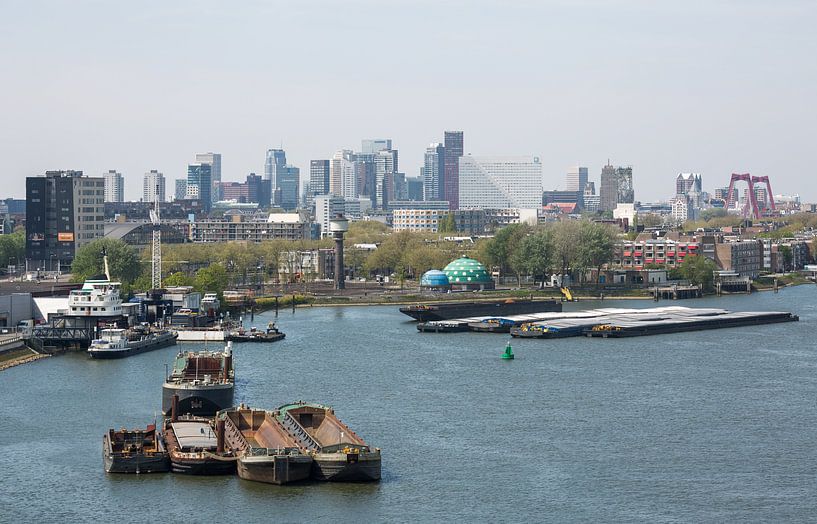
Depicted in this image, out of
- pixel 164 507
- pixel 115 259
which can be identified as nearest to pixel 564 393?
pixel 164 507

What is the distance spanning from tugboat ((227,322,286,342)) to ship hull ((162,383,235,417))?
807 inches

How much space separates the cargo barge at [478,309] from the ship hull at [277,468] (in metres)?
39.9

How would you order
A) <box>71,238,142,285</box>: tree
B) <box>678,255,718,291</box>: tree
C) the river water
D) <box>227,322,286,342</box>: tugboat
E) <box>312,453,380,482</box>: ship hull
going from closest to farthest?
the river water → <box>312,453,380,482</box>: ship hull → <box>227,322,286,342</box>: tugboat → <box>71,238,142,285</box>: tree → <box>678,255,718,291</box>: tree

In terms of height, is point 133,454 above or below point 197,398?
below

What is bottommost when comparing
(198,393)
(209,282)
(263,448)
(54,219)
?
(263,448)

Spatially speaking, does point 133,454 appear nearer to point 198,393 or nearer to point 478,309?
point 198,393

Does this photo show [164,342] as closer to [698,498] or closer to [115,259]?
[115,259]

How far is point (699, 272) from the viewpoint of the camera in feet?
311

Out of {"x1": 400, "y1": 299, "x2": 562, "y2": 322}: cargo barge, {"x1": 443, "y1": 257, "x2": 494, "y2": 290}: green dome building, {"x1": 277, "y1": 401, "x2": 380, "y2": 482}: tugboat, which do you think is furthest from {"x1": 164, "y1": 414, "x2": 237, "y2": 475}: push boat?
{"x1": 443, "y1": 257, "x2": 494, "y2": 290}: green dome building

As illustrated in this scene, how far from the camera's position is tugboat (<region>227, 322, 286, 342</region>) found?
57.2 meters

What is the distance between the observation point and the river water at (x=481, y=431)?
2709cm

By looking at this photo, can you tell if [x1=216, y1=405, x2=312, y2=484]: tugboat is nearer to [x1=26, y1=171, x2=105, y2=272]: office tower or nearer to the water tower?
the water tower

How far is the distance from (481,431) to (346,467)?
22.7ft

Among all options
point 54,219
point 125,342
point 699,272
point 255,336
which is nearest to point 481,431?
point 125,342
